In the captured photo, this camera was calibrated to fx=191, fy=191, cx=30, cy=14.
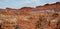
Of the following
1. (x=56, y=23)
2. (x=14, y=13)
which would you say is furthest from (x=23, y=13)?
(x=56, y=23)

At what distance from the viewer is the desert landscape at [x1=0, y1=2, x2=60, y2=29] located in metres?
7.60

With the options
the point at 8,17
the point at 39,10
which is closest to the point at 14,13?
the point at 8,17

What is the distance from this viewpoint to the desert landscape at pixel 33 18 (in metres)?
7.60

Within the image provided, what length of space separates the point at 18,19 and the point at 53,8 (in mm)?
1545

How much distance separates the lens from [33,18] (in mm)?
7969

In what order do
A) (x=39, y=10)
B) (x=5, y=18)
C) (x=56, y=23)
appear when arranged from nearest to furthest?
(x=56, y=23) → (x=5, y=18) → (x=39, y=10)

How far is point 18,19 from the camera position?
314 inches

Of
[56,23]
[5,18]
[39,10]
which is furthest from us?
[39,10]

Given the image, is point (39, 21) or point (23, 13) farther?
point (23, 13)

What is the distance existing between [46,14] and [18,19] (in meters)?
1.19

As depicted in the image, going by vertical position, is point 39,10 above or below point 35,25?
above

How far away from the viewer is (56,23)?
7.41 m

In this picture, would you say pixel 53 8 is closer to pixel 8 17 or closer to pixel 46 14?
pixel 46 14

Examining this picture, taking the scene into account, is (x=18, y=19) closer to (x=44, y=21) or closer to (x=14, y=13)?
(x=14, y=13)
